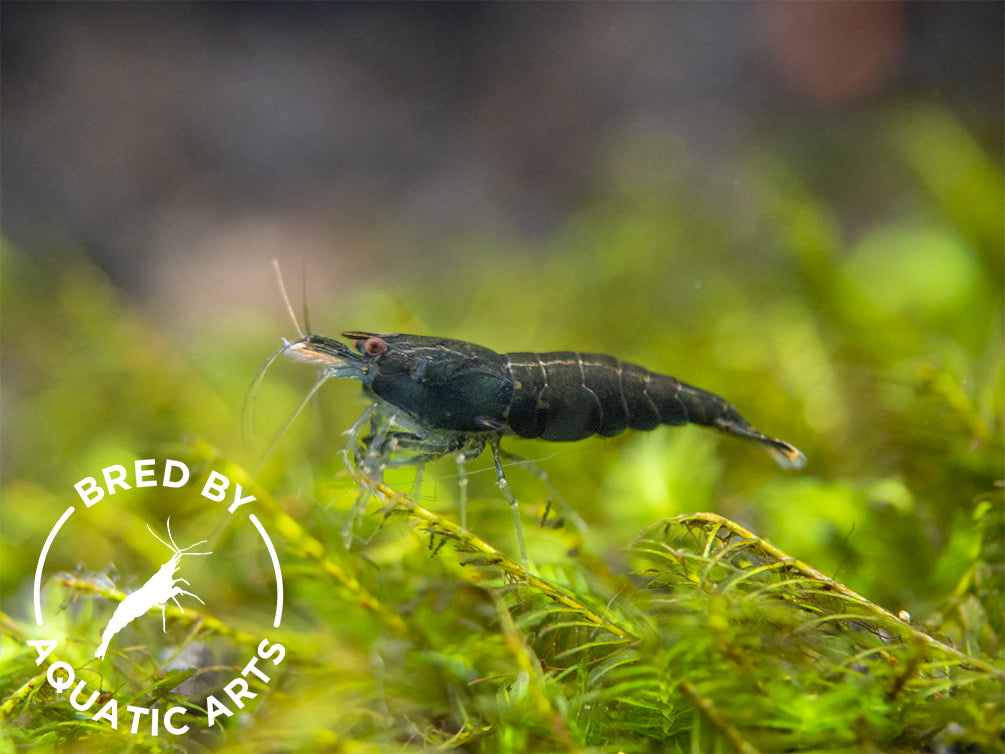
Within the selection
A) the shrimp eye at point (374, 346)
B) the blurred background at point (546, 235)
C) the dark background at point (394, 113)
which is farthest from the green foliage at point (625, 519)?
the dark background at point (394, 113)

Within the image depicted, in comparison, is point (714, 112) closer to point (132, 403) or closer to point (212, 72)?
point (212, 72)

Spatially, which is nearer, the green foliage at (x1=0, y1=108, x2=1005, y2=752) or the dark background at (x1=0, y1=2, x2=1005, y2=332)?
the green foliage at (x1=0, y1=108, x2=1005, y2=752)

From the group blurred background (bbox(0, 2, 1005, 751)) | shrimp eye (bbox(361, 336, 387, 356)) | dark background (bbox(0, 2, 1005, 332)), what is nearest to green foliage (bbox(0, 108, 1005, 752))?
blurred background (bbox(0, 2, 1005, 751))

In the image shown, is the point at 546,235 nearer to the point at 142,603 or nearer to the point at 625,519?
the point at 625,519

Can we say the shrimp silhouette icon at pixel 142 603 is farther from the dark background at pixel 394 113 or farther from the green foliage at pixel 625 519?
the dark background at pixel 394 113

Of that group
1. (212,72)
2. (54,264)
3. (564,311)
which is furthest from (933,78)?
(54,264)

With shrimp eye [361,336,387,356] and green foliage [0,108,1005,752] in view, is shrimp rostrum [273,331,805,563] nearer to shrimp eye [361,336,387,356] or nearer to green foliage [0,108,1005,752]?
shrimp eye [361,336,387,356]
